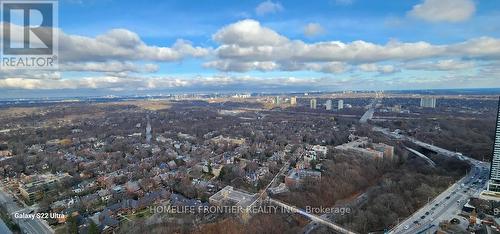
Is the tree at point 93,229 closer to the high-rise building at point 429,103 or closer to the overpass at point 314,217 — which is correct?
the overpass at point 314,217

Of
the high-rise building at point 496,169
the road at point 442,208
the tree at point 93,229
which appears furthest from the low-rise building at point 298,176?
the tree at point 93,229

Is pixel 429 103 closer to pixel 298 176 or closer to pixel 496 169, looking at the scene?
pixel 496 169

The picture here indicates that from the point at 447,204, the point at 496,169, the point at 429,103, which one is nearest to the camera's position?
the point at 447,204

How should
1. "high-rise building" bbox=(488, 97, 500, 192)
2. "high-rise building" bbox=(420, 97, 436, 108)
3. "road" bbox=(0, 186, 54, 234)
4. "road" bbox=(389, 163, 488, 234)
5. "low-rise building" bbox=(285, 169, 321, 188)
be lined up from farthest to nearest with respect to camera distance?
"high-rise building" bbox=(420, 97, 436, 108) < "low-rise building" bbox=(285, 169, 321, 188) < "high-rise building" bbox=(488, 97, 500, 192) < "road" bbox=(0, 186, 54, 234) < "road" bbox=(389, 163, 488, 234)

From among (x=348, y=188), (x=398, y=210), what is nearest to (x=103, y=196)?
(x=348, y=188)

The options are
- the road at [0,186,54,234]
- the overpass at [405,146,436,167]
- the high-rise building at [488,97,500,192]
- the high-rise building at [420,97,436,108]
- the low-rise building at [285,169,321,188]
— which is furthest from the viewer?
the high-rise building at [420,97,436,108]

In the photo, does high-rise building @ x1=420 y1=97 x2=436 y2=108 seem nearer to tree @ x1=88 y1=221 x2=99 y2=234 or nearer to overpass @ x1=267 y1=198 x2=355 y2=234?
overpass @ x1=267 y1=198 x2=355 y2=234

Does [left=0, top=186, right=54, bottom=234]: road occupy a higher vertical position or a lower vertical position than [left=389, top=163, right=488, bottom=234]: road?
lower

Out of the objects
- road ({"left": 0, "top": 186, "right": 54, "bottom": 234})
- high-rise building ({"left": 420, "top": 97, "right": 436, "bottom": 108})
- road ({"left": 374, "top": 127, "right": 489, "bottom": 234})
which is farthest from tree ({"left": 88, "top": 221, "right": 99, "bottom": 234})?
high-rise building ({"left": 420, "top": 97, "right": 436, "bottom": 108})

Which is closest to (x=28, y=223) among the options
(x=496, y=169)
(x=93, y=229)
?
(x=93, y=229)
